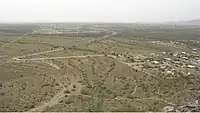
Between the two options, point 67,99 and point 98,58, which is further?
point 98,58

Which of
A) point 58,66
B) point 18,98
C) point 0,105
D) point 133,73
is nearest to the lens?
point 0,105

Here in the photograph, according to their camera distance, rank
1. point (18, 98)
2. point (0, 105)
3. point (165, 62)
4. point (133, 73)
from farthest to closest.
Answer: point (165, 62), point (133, 73), point (18, 98), point (0, 105)

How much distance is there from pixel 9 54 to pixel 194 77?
131ft

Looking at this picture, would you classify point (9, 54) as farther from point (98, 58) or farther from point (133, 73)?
point (133, 73)

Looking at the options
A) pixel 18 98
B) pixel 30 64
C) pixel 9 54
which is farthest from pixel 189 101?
pixel 9 54

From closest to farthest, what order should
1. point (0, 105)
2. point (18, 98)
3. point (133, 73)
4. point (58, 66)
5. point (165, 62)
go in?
1. point (0, 105)
2. point (18, 98)
3. point (133, 73)
4. point (58, 66)
5. point (165, 62)

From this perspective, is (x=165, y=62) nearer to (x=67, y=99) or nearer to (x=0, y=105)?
A: (x=67, y=99)

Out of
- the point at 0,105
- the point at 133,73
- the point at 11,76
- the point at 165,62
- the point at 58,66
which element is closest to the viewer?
the point at 0,105

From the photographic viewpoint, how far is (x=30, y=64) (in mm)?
56781

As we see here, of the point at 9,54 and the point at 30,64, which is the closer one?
the point at 30,64

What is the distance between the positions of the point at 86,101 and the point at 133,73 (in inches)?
688

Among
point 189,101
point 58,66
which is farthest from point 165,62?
point 189,101

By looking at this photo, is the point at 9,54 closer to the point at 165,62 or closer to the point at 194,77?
the point at 165,62

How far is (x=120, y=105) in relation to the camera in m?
35.7
